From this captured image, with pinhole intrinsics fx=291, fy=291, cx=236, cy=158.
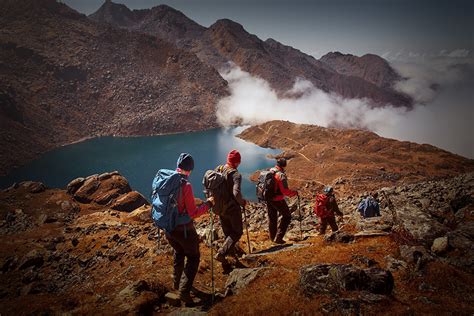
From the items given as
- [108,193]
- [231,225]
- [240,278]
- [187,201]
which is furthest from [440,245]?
[108,193]

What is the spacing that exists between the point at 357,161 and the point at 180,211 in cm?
4979

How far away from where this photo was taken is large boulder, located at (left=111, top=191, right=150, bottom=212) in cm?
2678

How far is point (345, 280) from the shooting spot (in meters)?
5.15

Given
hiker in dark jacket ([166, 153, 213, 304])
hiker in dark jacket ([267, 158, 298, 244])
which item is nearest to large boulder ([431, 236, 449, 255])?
hiker in dark jacket ([267, 158, 298, 244])

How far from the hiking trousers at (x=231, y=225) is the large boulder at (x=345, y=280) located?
1.98 m

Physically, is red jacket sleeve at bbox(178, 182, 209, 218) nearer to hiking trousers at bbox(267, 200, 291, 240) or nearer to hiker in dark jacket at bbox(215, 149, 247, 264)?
hiker in dark jacket at bbox(215, 149, 247, 264)

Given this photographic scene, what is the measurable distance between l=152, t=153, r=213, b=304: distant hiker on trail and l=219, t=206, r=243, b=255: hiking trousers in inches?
45.4

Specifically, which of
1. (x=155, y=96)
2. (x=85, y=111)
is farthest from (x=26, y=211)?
(x=155, y=96)

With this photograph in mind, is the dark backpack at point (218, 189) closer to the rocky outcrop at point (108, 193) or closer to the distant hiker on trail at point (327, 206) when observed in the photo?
the distant hiker on trail at point (327, 206)

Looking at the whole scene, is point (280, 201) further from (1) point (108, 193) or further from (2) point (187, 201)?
(1) point (108, 193)

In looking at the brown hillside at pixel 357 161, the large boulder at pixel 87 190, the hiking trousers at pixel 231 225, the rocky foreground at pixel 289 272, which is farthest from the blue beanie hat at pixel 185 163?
the brown hillside at pixel 357 161

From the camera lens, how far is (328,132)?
67.9 m

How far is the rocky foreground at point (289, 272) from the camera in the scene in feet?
16.7

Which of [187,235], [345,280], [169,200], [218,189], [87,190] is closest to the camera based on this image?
[345,280]
